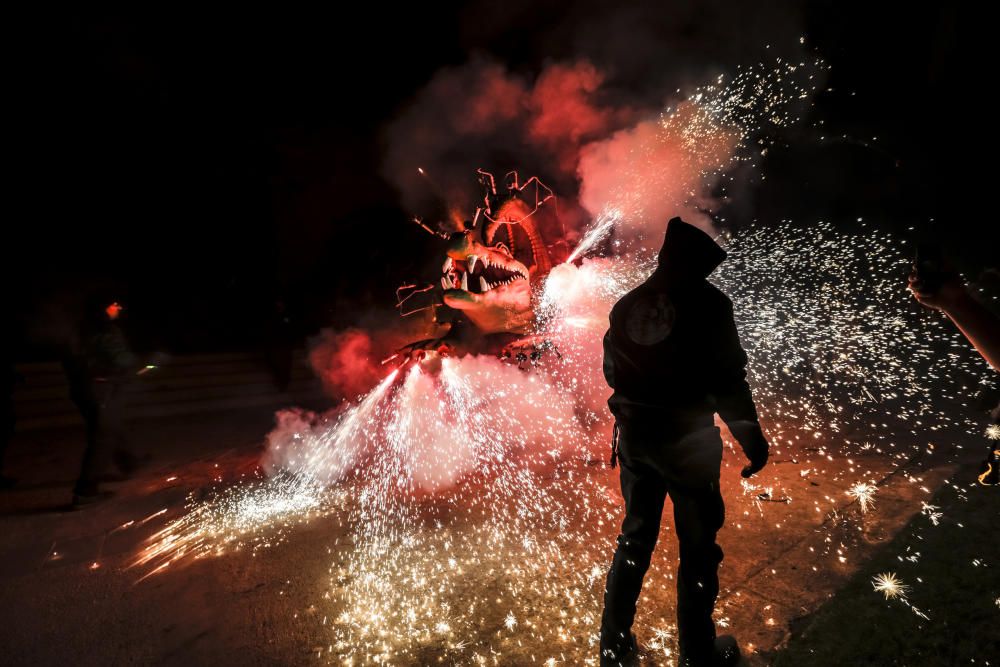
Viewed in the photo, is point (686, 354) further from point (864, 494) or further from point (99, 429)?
point (99, 429)

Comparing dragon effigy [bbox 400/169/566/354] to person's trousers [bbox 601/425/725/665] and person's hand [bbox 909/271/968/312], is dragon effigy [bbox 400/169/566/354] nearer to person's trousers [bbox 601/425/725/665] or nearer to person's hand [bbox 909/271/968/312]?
person's trousers [bbox 601/425/725/665]

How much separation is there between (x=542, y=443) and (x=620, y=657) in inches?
149

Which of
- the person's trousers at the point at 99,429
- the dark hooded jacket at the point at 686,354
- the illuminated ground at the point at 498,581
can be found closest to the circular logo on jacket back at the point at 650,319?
the dark hooded jacket at the point at 686,354

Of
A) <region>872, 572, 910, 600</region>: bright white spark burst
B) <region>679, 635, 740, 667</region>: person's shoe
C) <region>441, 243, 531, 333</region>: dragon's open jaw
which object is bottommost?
<region>679, 635, 740, 667</region>: person's shoe

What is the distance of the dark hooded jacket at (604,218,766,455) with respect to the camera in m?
2.08

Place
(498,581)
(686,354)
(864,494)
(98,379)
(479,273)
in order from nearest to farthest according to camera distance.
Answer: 1. (686,354)
2. (498,581)
3. (864,494)
4. (98,379)
5. (479,273)

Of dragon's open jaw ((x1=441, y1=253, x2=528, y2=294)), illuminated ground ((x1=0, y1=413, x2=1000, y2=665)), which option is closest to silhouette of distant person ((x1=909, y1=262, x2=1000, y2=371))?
illuminated ground ((x1=0, y1=413, x2=1000, y2=665))

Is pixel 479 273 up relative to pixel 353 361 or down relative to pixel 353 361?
down

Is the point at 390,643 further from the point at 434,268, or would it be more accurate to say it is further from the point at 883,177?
the point at 883,177

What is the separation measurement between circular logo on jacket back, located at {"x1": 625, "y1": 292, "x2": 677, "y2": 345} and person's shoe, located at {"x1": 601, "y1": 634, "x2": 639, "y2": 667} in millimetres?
1504

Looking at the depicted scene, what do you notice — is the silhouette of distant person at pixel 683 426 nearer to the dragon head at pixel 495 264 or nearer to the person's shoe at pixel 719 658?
the person's shoe at pixel 719 658

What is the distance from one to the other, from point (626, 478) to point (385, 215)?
11587 mm

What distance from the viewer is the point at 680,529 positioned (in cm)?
220

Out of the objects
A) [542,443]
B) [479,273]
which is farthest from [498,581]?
[479,273]
